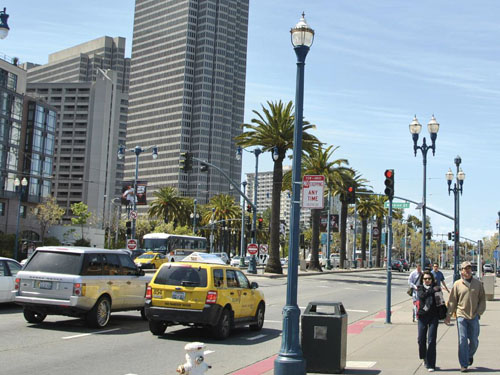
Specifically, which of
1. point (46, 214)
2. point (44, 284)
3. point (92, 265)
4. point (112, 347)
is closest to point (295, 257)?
point (112, 347)

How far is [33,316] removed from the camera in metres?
15.0

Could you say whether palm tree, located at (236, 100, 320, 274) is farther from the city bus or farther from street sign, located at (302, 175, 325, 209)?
street sign, located at (302, 175, 325, 209)

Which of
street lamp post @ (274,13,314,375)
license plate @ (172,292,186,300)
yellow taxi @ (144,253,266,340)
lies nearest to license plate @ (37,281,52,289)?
yellow taxi @ (144,253,266,340)

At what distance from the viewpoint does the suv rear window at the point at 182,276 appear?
1381 centimetres

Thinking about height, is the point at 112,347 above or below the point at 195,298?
below

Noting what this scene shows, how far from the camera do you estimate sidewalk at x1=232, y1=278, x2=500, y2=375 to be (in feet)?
34.6

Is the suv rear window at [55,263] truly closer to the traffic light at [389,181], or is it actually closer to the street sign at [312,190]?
the street sign at [312,190]

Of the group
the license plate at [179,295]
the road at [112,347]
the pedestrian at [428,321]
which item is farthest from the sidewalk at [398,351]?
the license plate at [179,295]

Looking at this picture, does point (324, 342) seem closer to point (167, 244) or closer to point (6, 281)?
point (6, 281)

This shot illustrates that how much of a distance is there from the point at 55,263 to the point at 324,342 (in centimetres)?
725

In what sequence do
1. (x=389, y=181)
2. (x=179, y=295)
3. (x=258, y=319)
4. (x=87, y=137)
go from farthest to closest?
(x=87, y=137) → (x=389, y=181) → (x=258, y=319) → (x=179, y=295)

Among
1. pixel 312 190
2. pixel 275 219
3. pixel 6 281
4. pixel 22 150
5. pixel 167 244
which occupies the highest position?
pixel 22 150

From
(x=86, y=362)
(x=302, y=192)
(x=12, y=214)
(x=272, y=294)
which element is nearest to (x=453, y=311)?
(x=302, y=192)

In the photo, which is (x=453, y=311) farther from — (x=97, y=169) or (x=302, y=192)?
(x=97, y=169)
